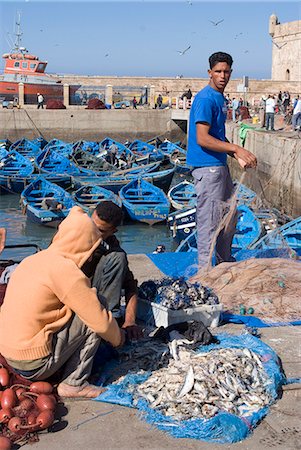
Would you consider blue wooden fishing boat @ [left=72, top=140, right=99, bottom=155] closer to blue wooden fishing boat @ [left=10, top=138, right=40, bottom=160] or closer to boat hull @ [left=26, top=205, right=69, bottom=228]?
blue wooden fishing boat @ [left=10, top=138, right=40, bottom=160]

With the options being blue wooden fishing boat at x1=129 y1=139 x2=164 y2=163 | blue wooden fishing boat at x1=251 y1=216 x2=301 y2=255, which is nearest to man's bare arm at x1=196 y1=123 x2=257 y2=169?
blue wooden fishing boat at x1=251 y1=216 x2=301 y2=255

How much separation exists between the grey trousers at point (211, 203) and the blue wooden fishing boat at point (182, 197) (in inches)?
382

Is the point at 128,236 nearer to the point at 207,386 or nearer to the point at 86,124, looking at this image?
the point at 207,386

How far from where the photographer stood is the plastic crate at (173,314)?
4.57 meters

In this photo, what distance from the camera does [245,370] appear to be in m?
3.77

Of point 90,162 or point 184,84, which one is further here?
point 184,84

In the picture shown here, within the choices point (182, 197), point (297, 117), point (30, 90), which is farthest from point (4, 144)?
point (297, 117)

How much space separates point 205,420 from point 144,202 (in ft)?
44.5

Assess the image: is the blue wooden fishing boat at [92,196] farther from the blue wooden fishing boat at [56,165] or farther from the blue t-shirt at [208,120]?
the blue t-shirt at [208,120]

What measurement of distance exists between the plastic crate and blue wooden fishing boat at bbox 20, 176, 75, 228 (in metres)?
11.2

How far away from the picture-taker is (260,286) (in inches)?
219

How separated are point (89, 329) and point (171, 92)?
123 ft

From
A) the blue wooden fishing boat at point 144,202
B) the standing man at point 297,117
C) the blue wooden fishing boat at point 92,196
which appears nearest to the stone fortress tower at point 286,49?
the standing man at point 297,117

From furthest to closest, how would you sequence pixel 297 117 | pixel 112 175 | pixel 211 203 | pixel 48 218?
pixel 297 117 → pixel 112 175 → pixel 48 218 → pixel 211 203
